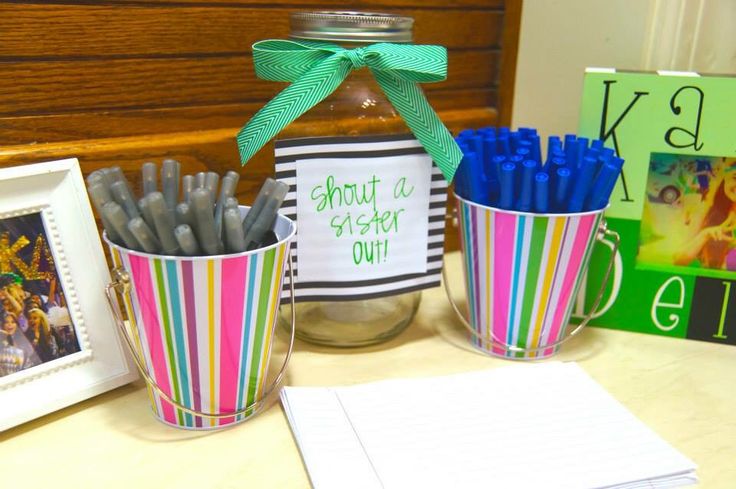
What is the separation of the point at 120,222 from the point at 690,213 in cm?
50

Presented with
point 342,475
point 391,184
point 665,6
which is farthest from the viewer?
point 665,6

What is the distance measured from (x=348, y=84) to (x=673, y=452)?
1.22 ft

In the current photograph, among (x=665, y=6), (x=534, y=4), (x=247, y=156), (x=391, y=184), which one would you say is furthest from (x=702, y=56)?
(x=247, y=156)

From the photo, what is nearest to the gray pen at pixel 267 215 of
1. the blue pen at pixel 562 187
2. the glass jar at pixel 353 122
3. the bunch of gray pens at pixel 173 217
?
the bunch of gray pens at pixel 173 217

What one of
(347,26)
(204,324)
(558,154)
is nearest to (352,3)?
(347,26)

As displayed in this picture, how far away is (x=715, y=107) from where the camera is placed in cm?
57

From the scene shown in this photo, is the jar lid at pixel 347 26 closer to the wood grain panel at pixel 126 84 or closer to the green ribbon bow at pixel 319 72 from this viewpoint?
the green ribbon bow at pixel 319 72

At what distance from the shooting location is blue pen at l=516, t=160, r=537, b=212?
0.51 meters

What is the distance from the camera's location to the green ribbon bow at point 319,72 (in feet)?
1.62

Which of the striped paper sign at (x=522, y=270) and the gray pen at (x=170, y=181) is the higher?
the gray pen at (x=170, y=181)

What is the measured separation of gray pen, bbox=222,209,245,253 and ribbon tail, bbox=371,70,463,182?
0.58 feet

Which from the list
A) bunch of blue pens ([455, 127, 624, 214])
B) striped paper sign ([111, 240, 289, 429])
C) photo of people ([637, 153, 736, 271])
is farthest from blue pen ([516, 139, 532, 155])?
striped paper sign ([111, 240, 289, 429])

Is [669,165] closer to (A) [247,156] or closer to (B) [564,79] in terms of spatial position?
(B) [564,79]

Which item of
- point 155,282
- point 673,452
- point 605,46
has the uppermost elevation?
point 605,46
